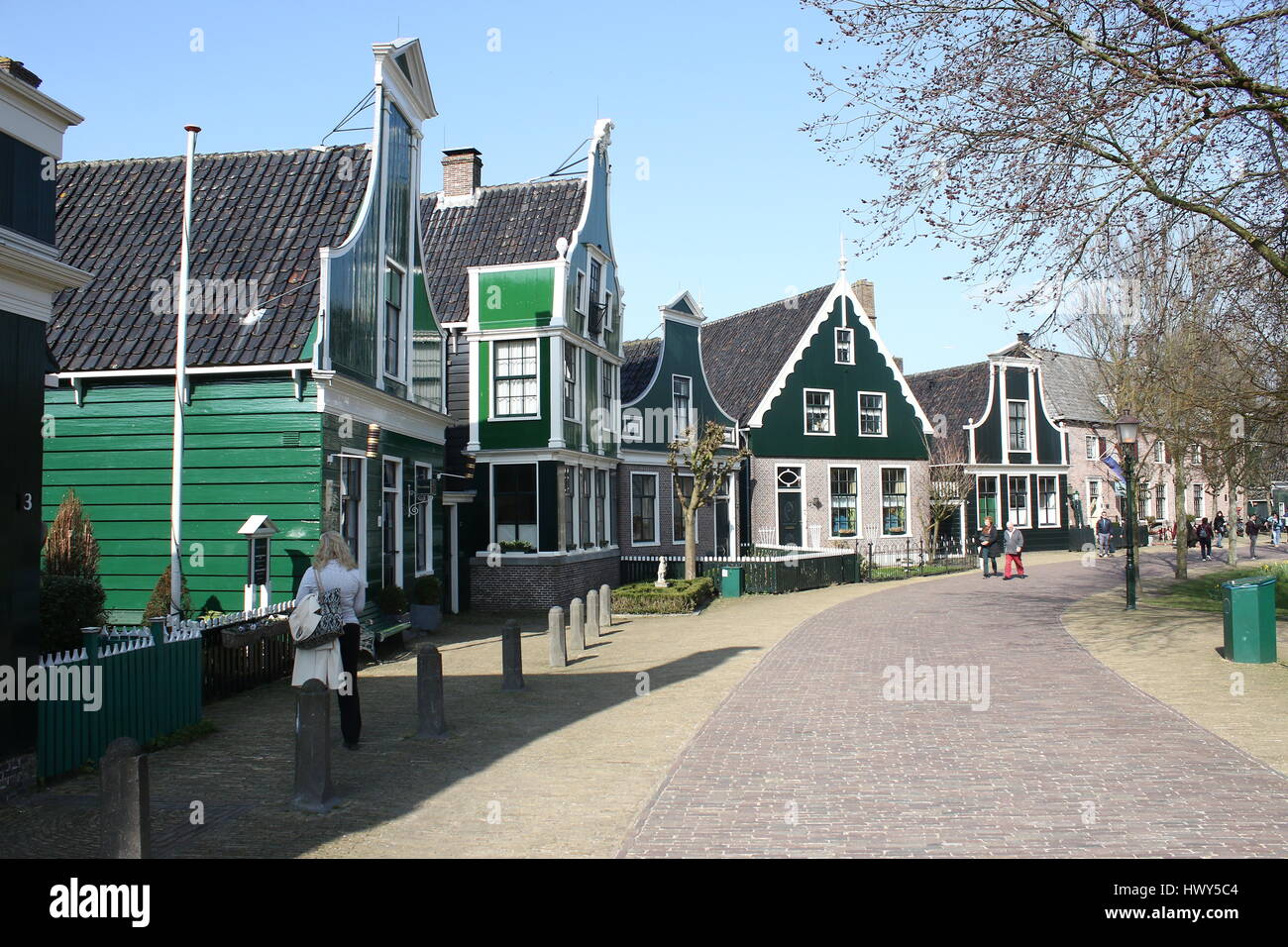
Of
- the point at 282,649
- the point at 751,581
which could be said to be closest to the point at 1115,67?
the point at 282,649

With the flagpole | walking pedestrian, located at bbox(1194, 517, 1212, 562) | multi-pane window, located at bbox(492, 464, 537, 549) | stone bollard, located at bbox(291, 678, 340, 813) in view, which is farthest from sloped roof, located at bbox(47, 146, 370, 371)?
walking pedestrian, located at bbox(1194, 517, 1212, 562)

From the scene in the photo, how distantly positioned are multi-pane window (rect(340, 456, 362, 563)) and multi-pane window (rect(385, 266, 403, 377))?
2.33m

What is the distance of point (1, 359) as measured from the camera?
750 centimetres

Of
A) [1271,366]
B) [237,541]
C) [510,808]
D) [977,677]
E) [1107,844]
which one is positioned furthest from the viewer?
[1271,366]

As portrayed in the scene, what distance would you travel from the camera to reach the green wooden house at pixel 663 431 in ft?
92.0

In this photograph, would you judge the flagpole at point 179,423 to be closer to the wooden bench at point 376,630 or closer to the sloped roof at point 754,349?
the wooden bench at point 376,630

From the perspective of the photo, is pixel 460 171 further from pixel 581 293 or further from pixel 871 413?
pixel 871 413

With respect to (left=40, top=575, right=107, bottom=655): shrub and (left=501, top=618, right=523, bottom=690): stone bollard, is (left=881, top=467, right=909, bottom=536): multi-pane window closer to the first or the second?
(left=501, top=618, right=523, bottom=690): stone bollard

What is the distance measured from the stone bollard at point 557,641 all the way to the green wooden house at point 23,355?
7109 millimetres

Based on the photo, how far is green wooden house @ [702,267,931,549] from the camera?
34.3m

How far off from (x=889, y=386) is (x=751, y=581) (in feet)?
48.3

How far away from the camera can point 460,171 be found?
1041 inches

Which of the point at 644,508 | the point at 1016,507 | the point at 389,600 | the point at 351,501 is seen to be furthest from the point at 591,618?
the point at 1016,507
